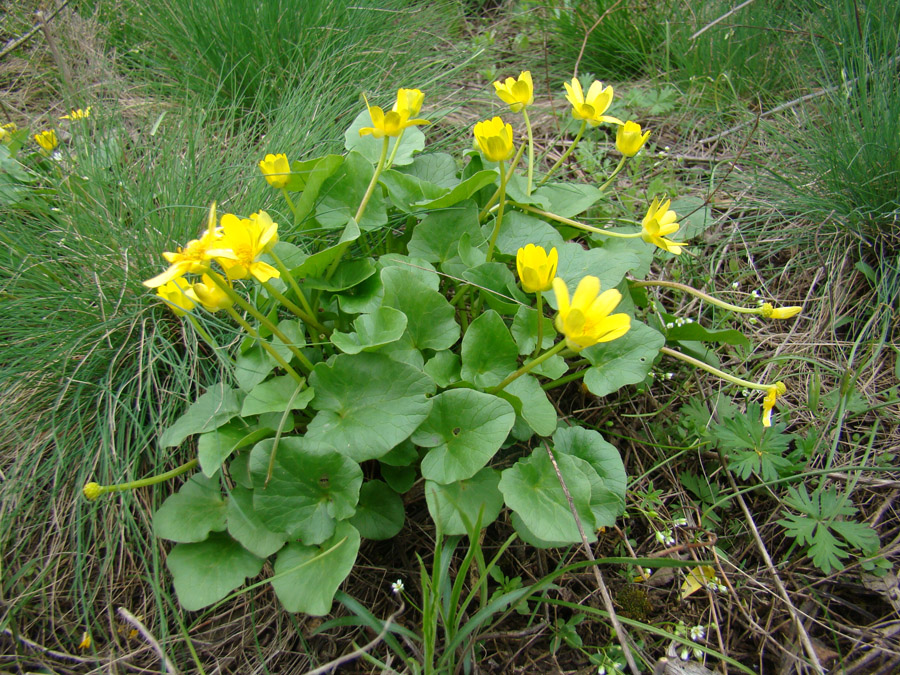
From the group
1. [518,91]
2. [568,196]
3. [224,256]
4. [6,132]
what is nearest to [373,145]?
[518,91]

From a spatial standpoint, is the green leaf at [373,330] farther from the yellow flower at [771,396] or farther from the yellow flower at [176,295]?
the yellow flower at [771,396]

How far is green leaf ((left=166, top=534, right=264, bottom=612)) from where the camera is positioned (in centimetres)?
122

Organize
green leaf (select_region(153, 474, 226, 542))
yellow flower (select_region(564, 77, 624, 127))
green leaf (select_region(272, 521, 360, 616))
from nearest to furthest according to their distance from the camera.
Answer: green leaf (select_region(272, 521, 360, 616)), green leaf (select_region(153, 474, 226, 542)), yellow flower (select_region(564, 77, 624, 127))

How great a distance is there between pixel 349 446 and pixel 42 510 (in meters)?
0.89

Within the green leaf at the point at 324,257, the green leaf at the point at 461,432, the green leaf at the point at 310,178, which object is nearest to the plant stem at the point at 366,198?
the green leaf at the point at 324,257

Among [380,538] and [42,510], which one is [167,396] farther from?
[380,538]

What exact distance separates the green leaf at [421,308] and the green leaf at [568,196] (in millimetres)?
537

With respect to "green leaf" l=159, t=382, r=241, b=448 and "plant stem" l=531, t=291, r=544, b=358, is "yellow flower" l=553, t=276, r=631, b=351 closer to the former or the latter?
"plant stem" l=531, t=291, r=544, b=358

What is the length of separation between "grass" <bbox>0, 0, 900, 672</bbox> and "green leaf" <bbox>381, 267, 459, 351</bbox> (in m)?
0.46

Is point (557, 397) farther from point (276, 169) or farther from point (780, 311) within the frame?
point (276, 169)

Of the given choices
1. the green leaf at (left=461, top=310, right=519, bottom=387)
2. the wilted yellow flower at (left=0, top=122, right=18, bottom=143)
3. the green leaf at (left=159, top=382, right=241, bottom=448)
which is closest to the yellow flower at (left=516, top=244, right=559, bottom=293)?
the green leaf at (left=461, top=310, right=519, bottom=387)

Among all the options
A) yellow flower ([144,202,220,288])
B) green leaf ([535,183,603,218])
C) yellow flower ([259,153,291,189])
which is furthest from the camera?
green leaf ([535,183,603,218])

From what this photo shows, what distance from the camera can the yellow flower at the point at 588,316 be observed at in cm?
106

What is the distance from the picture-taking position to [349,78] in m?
2.50
